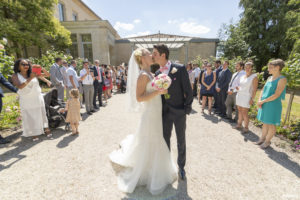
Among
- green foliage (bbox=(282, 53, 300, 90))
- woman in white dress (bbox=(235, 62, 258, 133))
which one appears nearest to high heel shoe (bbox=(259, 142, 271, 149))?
woman in white dress (bbox=(235, 62, 258, 133))

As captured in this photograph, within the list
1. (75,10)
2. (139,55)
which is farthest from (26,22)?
(139,55)

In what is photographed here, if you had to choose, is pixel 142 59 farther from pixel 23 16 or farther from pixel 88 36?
pixel 88 36

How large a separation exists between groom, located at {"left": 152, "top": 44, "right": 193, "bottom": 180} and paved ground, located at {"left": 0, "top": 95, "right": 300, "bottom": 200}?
0.87m

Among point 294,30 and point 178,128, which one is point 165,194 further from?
point 294,30

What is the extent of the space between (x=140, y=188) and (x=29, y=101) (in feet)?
12.5

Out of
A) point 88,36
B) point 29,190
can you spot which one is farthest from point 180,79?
point 88,36

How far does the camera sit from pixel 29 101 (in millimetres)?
4305

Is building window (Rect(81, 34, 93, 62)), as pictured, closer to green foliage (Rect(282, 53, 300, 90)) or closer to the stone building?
the stone building

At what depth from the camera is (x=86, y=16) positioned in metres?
31.8

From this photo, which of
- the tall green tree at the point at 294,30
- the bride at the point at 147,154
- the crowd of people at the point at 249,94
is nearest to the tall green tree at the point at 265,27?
the tall green tree at the point at 294,30

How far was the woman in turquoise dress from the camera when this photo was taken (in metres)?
3.64

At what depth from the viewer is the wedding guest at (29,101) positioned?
4.07 m

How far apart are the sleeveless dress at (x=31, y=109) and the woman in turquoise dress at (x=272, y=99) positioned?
19.5 ft

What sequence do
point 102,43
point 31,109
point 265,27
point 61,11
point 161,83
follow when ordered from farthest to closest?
point 61,11
point 265,27
point 102,43
point 31,109
point 161,83
